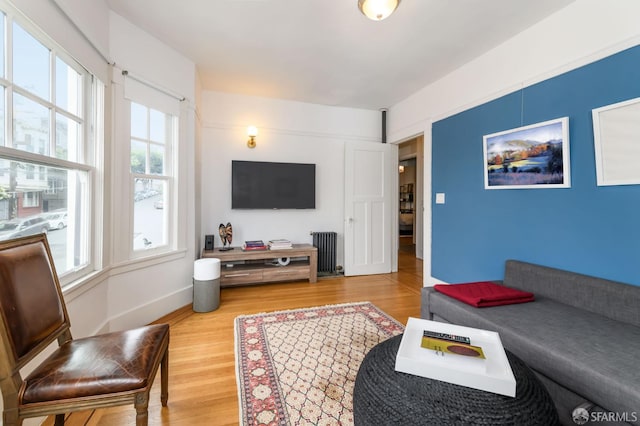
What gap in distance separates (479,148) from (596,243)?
1324 millimetres

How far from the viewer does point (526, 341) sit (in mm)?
1439

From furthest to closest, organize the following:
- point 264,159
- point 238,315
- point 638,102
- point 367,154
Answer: point 367,154
point 264,159
point 238,315
point 638,102

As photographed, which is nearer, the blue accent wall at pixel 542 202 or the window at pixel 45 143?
the window at pixel 45 143

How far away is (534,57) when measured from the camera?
91.7 inches

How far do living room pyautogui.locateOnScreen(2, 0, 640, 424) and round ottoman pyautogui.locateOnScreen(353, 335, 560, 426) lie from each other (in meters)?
1.51

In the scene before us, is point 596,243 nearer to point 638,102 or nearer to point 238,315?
point 638,102

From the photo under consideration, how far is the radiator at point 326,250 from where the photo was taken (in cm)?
422

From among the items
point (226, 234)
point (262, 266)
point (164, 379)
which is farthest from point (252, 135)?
point (164, 379)

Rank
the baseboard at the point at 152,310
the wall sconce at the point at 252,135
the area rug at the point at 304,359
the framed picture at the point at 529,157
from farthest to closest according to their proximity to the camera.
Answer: the wall sconce at the point at 252,135, the baseboard at the point at 152,310, the framed picture at the point at 529,157, the area rug at the point at 304,359

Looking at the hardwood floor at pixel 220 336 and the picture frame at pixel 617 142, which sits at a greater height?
the picture frame at pixel 617 142

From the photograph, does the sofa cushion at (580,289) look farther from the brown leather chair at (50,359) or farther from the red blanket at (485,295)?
the brown leather chair at (50,359)

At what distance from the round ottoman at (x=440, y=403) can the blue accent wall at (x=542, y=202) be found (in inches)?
57.6

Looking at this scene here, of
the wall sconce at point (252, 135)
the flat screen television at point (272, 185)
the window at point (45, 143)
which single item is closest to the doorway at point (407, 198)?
the flat screen television at point (272, 185)

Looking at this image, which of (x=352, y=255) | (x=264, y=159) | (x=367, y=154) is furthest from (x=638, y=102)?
(x=264, y=159)
